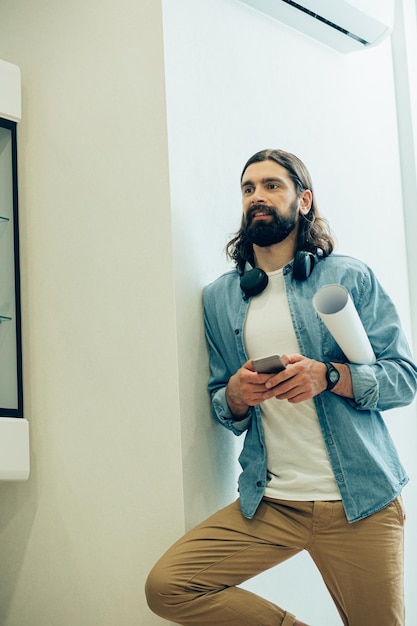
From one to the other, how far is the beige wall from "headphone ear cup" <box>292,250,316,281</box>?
38 centimetres

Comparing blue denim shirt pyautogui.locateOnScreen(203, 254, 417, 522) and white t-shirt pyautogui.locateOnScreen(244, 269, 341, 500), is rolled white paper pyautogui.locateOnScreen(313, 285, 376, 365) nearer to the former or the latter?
blue denim shirt pyautogui.locateOnScreen(203, 254, 417, 522)

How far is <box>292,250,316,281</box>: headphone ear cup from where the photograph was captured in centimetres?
250

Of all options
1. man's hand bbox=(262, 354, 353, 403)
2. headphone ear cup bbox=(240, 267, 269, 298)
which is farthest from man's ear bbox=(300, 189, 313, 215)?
man's hand bbox=(262, 354, 353, 403)

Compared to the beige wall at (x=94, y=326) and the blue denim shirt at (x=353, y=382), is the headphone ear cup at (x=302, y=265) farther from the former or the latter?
the beige wall at (x=94, y=326)

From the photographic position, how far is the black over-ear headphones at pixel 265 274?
2.51 meters

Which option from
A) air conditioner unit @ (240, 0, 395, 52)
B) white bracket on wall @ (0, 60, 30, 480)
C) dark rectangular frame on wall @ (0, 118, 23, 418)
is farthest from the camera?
air conditioner unit @ (240, 0, 395, 52)

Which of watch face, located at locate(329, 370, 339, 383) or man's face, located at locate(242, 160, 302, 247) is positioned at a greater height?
man's face, located at locate(242, 160, 302, 247)

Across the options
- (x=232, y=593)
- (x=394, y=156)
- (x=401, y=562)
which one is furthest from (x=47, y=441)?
(x=394, y=156)

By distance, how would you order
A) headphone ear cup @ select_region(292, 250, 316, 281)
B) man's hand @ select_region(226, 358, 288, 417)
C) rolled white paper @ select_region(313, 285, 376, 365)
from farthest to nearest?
headphone ear cup @ select_region(292, 250, 316, 281) < man's hand @ select_region(226, 358, 288, 417) < rolled white paper @ select_region(313, 285, 376, 365)

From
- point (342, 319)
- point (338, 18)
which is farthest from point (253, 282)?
point (338, 18)

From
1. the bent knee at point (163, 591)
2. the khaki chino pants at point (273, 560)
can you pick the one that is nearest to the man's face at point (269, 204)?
the khaki chino pants at point (273, 560)

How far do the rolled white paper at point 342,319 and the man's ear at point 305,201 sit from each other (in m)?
0.47

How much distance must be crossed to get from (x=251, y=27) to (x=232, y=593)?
1.95m

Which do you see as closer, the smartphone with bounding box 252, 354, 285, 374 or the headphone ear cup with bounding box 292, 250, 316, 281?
the smartphone with bounding box 252, 354, 285, 374
